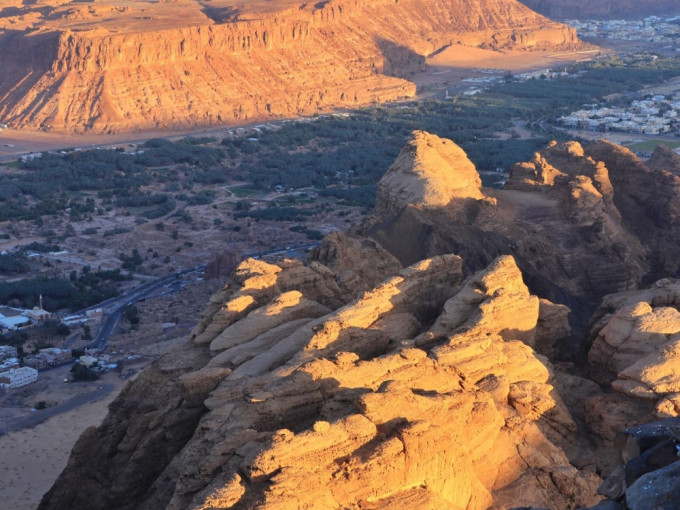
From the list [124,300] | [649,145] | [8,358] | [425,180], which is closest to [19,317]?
[124,300]

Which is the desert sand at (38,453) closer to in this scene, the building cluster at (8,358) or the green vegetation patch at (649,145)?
the building cluster at (8,358)

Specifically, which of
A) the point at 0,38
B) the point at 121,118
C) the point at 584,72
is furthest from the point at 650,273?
the point at 584,72

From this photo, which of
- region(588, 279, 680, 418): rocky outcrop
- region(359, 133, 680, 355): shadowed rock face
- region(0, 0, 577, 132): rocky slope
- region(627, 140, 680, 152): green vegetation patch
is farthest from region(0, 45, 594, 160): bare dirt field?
region(588, 279, 680, 418): rocky outcrop

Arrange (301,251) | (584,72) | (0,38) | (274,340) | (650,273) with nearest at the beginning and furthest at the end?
(274,340) < (650,273) < (301,251) < (0,38) < (584,72)

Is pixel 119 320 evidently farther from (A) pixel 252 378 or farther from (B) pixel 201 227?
(A) pixel 252 378

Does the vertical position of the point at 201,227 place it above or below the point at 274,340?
below

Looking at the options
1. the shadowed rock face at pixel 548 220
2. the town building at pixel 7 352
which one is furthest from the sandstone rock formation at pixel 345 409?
the town building at pixel 7 352

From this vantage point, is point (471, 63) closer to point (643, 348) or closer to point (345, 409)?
point (643, 348)
